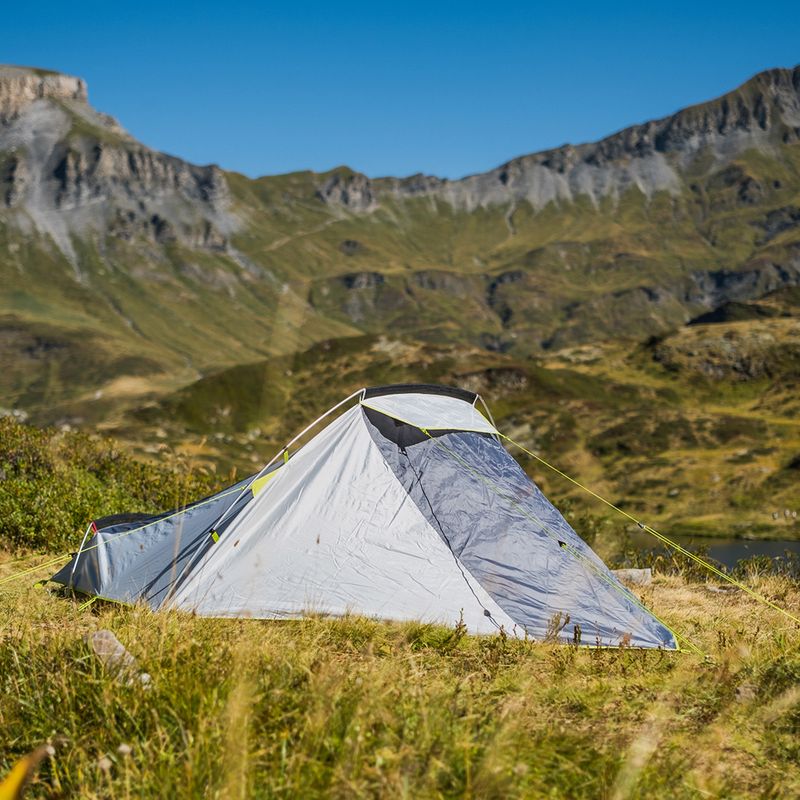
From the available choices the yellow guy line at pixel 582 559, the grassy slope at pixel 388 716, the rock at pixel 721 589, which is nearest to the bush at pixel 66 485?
the grassy slope at pixel 388 716

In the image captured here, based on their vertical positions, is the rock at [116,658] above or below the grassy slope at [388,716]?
above

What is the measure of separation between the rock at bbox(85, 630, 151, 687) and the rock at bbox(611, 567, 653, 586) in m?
8.63

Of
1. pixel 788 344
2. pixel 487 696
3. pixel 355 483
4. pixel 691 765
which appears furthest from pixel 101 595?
pixel 788 344

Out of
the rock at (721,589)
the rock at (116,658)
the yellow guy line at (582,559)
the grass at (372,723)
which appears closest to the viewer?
the grass at (372,723)

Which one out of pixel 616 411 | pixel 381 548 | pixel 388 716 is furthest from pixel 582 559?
pixel 616 411

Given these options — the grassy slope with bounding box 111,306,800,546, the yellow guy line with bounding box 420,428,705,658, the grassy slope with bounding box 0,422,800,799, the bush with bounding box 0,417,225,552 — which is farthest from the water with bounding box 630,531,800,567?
the grassy slope with bounding box 0,422,800,799

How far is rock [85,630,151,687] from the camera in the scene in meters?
4.35

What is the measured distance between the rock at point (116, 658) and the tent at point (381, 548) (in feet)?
6.55

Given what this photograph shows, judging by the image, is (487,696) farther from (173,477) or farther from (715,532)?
(715,532)

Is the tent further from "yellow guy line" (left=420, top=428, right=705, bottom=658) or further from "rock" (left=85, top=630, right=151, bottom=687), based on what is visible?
"rock" (left=85, top=630, right=151, bottom=687)

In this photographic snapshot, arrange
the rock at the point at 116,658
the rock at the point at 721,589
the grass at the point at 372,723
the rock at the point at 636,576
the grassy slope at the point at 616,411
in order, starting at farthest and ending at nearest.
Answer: the grassy slope at the point at 616,411 → the rock at the point at 636,576 → the rock at the point at 721,589 → the rock at the point at 116,658 → the grass at the point at 372,723

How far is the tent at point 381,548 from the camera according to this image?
24.8 ft

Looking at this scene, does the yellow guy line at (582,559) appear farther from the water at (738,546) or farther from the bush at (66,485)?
the water at (738,546)

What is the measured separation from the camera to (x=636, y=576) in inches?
477
